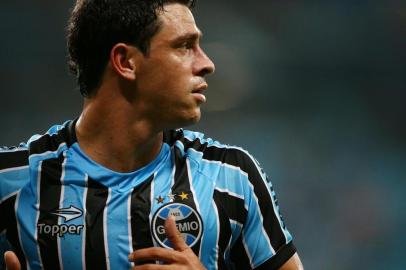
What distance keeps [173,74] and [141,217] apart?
45cm

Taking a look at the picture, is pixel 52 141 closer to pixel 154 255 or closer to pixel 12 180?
pixel 12 180

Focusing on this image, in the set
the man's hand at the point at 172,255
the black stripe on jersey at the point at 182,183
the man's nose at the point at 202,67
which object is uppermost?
the man's nose at the point at 202,67

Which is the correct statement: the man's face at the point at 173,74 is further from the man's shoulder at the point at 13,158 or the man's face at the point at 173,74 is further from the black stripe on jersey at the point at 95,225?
the man's shoulder at the point at 13,158

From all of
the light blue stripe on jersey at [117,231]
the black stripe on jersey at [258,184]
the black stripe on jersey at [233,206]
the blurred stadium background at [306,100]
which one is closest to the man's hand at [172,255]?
the light blue stripe on jersey at [117,231]

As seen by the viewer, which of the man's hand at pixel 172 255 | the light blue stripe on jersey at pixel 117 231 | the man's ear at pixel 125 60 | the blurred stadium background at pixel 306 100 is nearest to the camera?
the man's hand at pixel 172 255

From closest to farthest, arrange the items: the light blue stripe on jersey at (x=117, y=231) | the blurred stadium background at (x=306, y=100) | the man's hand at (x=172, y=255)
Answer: the man's hand at (x=172, y=255) < the light blue stripe on jersey at (x=117, y=231) < the blurred stadium background at (x=306, y=100)

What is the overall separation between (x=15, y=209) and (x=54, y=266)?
0.69ft

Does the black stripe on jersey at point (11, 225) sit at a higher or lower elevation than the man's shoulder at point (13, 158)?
lower

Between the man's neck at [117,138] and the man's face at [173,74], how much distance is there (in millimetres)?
61

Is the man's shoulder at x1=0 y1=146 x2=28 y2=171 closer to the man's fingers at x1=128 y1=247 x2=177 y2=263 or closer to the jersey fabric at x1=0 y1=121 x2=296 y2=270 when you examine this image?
the jersey fabric at x1=0 y1=121 x2=296 y2=270

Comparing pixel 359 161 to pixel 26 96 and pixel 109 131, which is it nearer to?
pixel 26 96

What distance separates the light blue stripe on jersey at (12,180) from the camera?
1951 mm

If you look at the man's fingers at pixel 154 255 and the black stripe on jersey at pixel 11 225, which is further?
the black stripe on jersey at pixel 11 225

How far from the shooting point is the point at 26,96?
16.4 ft
